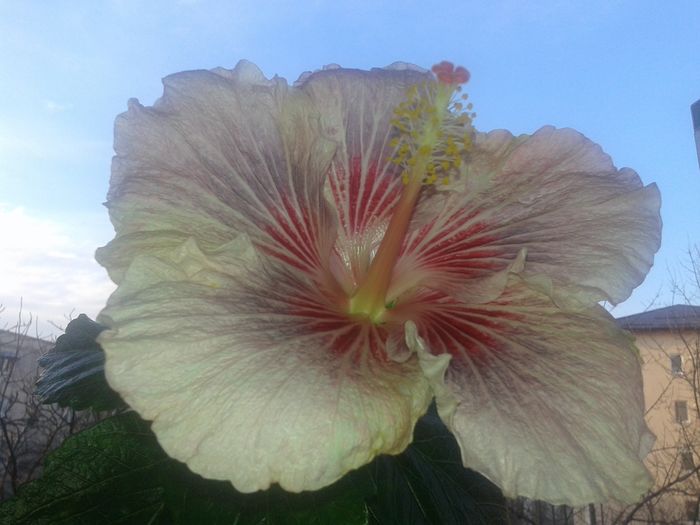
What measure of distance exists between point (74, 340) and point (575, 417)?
61 centimetres

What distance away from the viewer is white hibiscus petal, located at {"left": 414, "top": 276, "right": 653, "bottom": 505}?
52 cm

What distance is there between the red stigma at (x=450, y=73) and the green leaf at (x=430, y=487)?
37cm

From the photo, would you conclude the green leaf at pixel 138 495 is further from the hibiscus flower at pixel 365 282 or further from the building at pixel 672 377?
the building at pixel 672 377

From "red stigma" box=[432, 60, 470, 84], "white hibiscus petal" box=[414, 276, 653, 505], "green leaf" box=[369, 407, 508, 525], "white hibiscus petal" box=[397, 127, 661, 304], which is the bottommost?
"green leaf" box=[369, 407, 508, 525]

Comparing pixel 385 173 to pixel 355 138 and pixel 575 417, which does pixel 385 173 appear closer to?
pixel 355 138

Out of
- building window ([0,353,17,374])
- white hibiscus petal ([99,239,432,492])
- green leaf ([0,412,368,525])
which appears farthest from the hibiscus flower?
building window ([0,353,17,374])

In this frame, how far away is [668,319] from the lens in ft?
32.7

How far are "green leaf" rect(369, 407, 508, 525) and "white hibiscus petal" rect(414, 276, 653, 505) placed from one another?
0.50 ft

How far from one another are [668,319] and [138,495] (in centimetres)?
1058

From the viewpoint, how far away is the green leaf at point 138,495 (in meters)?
0.57

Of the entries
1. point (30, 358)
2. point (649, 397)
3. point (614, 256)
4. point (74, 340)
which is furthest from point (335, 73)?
point (649, 397)

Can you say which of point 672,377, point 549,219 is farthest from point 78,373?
point 672,377

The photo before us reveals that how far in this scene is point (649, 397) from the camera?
1149 centimetres

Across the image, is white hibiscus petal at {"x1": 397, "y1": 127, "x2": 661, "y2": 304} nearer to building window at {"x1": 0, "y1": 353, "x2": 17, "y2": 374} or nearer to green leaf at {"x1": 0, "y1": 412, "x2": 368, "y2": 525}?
green leaf at {"x1": 0, "y1": 412, "x2": 368, "y2": 525}
